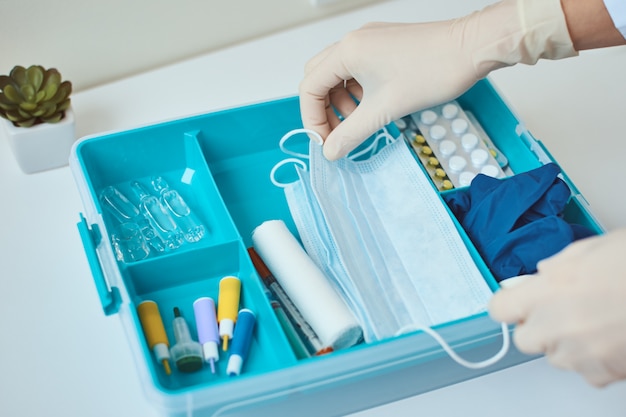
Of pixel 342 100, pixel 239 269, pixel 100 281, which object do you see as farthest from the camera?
pixel 342 100

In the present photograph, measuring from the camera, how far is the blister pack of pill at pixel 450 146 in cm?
107

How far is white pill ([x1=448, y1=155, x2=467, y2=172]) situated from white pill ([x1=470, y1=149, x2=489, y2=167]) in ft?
0.05

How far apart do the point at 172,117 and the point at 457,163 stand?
1.40 feet

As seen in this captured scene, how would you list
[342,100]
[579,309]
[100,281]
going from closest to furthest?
1. [579,309]
2. [100,281]
3. [342,100]


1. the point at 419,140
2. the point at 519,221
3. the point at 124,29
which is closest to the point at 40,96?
the point at 124,29

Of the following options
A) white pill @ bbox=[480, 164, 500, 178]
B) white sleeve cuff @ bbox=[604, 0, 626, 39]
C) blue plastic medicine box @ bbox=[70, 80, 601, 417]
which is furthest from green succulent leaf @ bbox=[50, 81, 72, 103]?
white sleeve cuff @ bbox=[604, 0, 626, 39]

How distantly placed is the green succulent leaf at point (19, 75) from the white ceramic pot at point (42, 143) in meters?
0.06

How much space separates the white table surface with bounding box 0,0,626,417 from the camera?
2.98 ft

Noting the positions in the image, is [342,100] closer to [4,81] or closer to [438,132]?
[438,132]

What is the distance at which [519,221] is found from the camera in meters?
0.95

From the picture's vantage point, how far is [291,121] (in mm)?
1101

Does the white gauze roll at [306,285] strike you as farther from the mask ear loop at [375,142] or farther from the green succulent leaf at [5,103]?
the green succulent leaf at [5,103]

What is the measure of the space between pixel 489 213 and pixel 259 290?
30 cm

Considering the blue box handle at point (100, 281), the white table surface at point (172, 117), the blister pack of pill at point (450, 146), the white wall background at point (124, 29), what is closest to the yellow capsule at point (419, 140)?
the blister pack of pill at point (450, 146)
